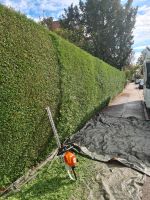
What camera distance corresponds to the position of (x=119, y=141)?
8.65m

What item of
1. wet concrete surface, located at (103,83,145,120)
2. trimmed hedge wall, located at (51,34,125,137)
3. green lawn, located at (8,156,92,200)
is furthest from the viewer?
wet concrete surface, located at (103,83,145,120)

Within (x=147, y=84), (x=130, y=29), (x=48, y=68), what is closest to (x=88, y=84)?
(x=147, y=84)

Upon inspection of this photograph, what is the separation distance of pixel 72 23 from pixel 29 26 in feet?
138

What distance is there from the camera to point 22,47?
20.0 feet

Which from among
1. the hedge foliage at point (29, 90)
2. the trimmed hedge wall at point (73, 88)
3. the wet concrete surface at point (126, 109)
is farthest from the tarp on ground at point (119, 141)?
the wet concrete surface at point (126, 109)

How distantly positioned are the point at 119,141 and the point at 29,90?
3660 millimetres

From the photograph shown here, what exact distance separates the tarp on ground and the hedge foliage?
0.90 metres

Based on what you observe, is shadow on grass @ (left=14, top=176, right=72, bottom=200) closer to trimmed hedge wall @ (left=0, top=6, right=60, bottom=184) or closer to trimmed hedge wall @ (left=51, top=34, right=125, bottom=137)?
trimmed hedge wall @ (left=0, top=6, right=60, bottom=184)

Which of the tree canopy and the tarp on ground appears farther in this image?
the tree canopy

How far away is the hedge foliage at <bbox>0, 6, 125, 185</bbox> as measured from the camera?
539cm

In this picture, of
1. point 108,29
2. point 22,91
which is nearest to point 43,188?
point 22,91

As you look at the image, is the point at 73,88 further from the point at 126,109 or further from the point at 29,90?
the point at 126,109

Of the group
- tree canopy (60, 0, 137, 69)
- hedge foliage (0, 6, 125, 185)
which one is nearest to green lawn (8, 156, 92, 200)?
hedge foliage (0, 6, 125, 185)

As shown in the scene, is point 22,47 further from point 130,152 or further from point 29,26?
point 130,152
